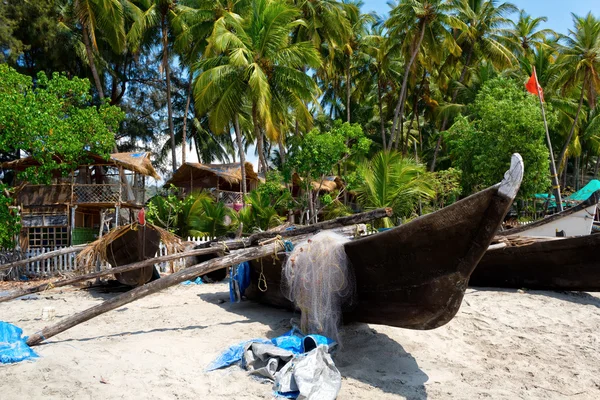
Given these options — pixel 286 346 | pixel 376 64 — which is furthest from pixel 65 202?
pixel 376 64

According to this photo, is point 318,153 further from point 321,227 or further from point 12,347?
point 12,347

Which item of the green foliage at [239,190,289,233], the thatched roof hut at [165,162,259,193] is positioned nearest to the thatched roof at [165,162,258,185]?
the thatched roof hut at [165,162,259,193]

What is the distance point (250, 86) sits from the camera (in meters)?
16.0

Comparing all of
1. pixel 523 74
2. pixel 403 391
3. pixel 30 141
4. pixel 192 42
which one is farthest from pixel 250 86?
pixel 523 74

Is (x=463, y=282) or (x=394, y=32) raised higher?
(x=394, y=32)

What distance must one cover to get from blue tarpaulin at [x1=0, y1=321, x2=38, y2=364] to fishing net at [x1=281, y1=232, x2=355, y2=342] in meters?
2.92

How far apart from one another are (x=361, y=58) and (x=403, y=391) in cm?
2483

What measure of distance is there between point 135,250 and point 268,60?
10363 millimetres

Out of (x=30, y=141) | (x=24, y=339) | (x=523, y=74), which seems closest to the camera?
(x=24, y=339)

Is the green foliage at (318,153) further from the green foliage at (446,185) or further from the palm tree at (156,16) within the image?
the palm tree at (156,16)

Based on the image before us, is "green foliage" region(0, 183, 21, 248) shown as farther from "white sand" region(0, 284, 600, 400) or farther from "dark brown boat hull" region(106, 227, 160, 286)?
"white sand" region(0, 284, 600, 400)

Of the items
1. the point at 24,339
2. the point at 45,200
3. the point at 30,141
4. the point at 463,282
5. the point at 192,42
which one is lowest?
the point at 24,339

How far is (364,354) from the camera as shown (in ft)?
17.1

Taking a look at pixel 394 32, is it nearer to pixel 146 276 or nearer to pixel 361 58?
pixel 361 58
